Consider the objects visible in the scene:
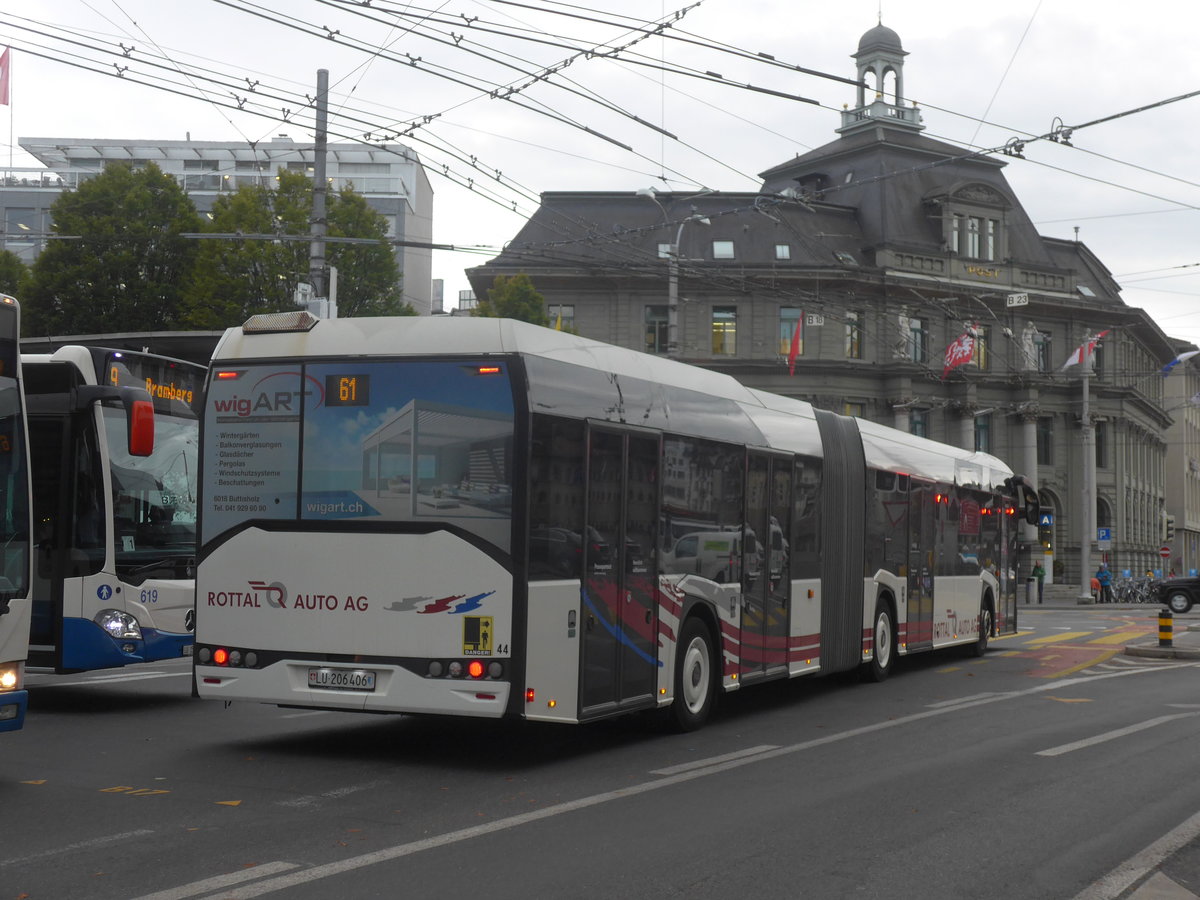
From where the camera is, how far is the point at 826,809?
8.79 m

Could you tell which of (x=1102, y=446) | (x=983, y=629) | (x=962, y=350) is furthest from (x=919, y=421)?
(x=983, y=629)

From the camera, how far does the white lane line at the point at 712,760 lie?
10.2 meters

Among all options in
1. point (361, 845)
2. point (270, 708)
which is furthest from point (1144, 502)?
point (361, 845)

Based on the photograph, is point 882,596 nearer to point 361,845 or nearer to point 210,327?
point 361,845

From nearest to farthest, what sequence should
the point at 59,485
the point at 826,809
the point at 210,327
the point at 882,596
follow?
the point at 826,809
the point at 59,485
the point at 882,596
the point at 210,327

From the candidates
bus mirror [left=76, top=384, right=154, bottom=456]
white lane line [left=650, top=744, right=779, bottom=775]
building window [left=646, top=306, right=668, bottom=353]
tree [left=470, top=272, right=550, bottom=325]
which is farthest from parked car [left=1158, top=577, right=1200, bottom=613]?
bus mirror [left=76, top=384, right=154, bottom=456]

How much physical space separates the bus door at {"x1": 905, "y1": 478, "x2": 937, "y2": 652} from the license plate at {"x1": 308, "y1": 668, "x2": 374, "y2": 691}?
10.3m

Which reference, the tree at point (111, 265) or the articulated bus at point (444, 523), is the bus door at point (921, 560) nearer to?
the articulated bus at point (444, 523)

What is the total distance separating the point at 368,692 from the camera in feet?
32.6

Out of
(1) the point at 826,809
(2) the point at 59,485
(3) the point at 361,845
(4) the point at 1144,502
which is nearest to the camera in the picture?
(3) the point at 361,845

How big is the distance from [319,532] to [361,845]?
316cm

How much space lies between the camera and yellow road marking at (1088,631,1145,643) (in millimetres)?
28156

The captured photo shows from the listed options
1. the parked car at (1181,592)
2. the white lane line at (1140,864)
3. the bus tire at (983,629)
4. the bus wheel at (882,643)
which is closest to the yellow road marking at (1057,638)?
the bus tire at (983,629)

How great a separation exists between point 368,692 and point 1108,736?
6.69m
